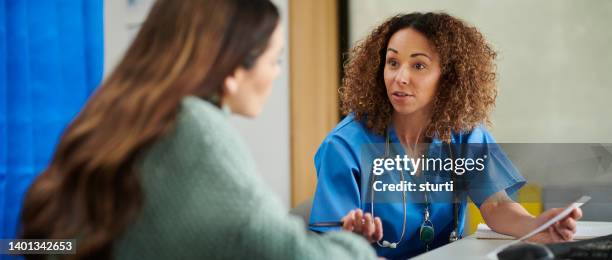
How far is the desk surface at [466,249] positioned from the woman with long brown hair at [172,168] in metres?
0.57

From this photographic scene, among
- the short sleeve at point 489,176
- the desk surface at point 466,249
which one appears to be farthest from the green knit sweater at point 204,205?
the short sleeve at point 489,176

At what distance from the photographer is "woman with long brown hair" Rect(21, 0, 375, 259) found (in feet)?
2.20

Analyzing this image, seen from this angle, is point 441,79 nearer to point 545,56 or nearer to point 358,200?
point 358,200

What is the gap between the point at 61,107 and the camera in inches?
73.8

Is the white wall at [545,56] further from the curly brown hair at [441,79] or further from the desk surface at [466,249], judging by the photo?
the desk surface at [466,249]

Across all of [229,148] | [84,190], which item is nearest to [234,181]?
[229,148]

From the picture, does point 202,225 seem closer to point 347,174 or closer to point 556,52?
point 347,174

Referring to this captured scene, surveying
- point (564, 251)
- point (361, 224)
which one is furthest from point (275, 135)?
point (564, 251)

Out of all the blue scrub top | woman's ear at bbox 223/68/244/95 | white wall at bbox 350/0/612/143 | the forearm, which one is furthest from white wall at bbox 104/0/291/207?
woman's ear at bbox 223/68/244/95

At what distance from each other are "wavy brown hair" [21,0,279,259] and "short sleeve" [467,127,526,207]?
993 mm

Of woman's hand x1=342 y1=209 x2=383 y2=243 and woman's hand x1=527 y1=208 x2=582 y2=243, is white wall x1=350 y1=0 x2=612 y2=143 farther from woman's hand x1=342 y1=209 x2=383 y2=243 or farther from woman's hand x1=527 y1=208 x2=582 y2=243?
woman's hand x1=342 y1=209 x2=383 y2=243

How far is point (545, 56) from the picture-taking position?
7.29 feet

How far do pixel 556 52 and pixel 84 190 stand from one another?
6.16 feet

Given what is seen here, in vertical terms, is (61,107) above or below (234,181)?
above
